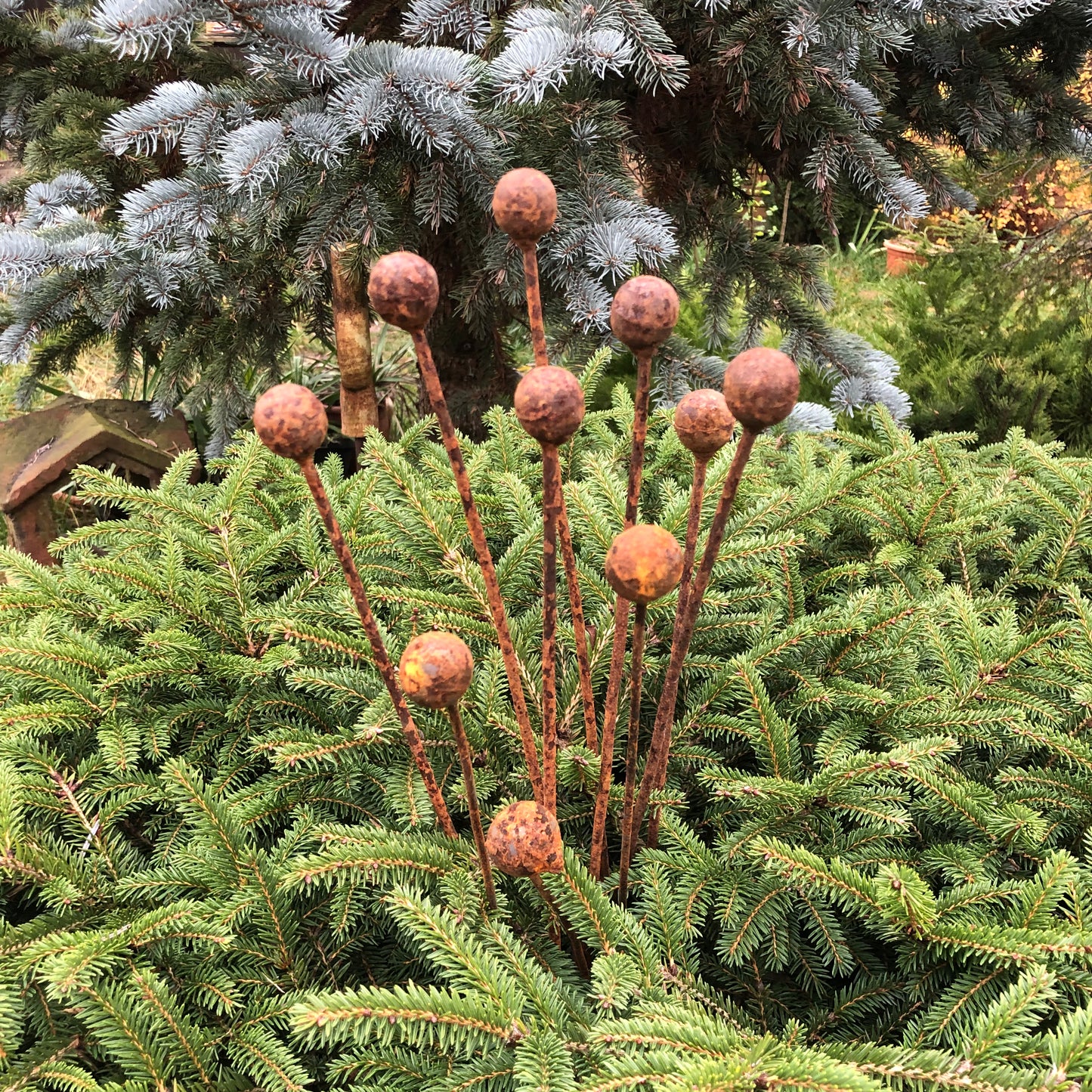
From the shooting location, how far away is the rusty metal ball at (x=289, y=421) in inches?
21.7

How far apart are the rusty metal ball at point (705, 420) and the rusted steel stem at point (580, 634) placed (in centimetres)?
13

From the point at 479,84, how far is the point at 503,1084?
5.07 feet

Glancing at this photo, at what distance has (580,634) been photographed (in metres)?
0.77

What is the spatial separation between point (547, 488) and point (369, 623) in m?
0.17

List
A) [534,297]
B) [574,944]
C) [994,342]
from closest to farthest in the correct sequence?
[534,297]
[574,944]
[994,342]

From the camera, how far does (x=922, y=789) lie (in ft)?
2.63

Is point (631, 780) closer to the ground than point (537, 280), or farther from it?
closer to the ground

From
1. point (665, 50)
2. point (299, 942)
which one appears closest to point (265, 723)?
point (299, 942)

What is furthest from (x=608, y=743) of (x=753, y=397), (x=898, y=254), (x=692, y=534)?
(x=898, y=254)

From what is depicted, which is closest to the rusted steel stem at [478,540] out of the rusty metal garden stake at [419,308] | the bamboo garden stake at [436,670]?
the rusty metal garden stake at [419,308]

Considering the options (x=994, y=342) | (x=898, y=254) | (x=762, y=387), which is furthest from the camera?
(x=898, y=254)

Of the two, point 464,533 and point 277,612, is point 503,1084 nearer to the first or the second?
point 277,612

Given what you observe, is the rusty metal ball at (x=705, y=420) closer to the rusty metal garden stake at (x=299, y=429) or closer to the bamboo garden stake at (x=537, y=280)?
the bamboo garden stake at (x=537, y=280)

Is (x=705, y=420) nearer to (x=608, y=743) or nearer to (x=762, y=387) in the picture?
(x=762, y=387)
